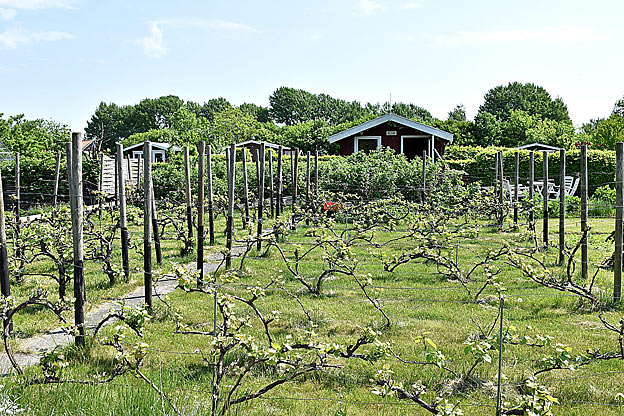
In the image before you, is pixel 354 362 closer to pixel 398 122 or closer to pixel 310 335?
pixel 310 335

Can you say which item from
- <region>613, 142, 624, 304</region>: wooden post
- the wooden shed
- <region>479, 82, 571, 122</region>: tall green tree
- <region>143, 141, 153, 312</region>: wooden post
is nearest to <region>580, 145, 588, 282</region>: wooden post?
<region>613, 142, 624, 304</region>: wooden post

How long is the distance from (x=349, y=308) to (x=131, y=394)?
3.41 meters

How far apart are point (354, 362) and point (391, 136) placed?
23831mm

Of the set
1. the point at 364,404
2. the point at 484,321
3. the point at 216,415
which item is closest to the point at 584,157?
the point at 484,321

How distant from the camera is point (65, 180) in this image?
862 inches

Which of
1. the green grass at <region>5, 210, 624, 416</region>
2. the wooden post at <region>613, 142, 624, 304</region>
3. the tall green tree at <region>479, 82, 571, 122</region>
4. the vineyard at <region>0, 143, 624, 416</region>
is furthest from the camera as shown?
the tall green tree at <region>479, 82, 571, 122</region>

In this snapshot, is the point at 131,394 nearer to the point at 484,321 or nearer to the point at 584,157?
the point at 484,321

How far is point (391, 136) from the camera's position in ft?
92.6

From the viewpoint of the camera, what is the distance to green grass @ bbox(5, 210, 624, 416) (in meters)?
4.24

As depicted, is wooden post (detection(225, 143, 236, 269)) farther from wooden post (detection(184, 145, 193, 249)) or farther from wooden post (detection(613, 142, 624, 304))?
wooden post (detection(613, 142, 624, 304))

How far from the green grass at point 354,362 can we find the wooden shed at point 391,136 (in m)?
19.0

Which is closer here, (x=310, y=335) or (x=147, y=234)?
(x=310, y=335)

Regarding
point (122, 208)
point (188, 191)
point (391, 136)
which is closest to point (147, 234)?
point (122, 208)

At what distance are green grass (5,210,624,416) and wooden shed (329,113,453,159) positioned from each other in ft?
62.2
